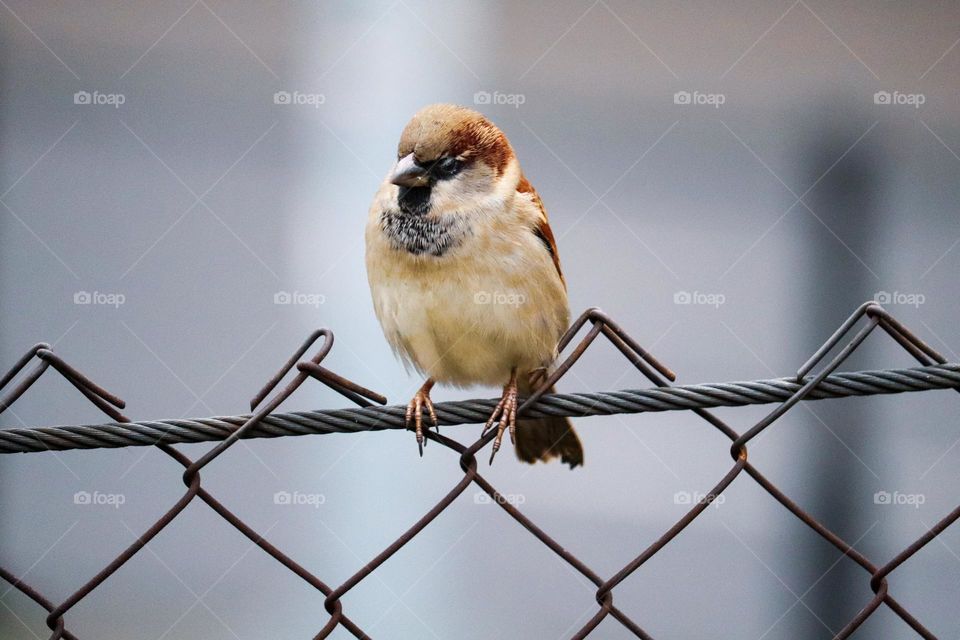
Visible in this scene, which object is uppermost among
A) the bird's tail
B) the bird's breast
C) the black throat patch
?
the black throat patch

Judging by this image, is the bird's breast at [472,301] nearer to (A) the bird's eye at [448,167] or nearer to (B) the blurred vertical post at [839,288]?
(A) the bird's eye at [448,167]

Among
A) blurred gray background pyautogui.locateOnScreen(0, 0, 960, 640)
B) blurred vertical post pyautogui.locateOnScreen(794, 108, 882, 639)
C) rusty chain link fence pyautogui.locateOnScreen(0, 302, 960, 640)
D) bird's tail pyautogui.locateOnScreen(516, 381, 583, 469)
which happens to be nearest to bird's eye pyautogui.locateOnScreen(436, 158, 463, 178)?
bird's tail pyautogui.locateOnScreen(516, 381, 583, 469)

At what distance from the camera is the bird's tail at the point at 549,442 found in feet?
6.84

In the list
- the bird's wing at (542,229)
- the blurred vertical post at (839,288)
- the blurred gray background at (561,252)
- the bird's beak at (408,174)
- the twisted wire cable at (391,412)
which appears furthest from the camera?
the blurred vertical post at (839,288)

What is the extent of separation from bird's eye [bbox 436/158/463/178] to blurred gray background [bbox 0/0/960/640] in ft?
6.01

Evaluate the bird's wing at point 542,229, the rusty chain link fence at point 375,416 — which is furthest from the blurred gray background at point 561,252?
the rusty chain link fence at point 375,416

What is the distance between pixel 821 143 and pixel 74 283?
124 inches

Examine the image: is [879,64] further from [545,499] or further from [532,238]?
[532,238]

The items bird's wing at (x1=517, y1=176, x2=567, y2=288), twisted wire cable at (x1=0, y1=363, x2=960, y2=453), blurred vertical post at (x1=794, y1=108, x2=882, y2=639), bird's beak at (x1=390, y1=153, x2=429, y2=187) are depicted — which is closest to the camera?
twisted wire cable at (x1=0, y1=363, x2=960, y2=453)

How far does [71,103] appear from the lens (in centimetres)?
377

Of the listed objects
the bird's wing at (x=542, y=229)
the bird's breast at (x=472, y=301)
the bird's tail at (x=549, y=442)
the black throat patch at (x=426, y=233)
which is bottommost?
the bird's tail at (x=549, y=442)

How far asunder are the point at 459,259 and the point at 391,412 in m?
0.67

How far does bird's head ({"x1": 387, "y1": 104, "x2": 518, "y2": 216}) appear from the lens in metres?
1.87

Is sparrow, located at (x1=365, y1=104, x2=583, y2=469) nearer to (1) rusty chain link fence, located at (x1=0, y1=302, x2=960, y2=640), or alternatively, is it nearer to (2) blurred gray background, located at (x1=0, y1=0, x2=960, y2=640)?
(1) rusty chain link fence, located at (x1=0, y1=302, x2=960, y2=640)
